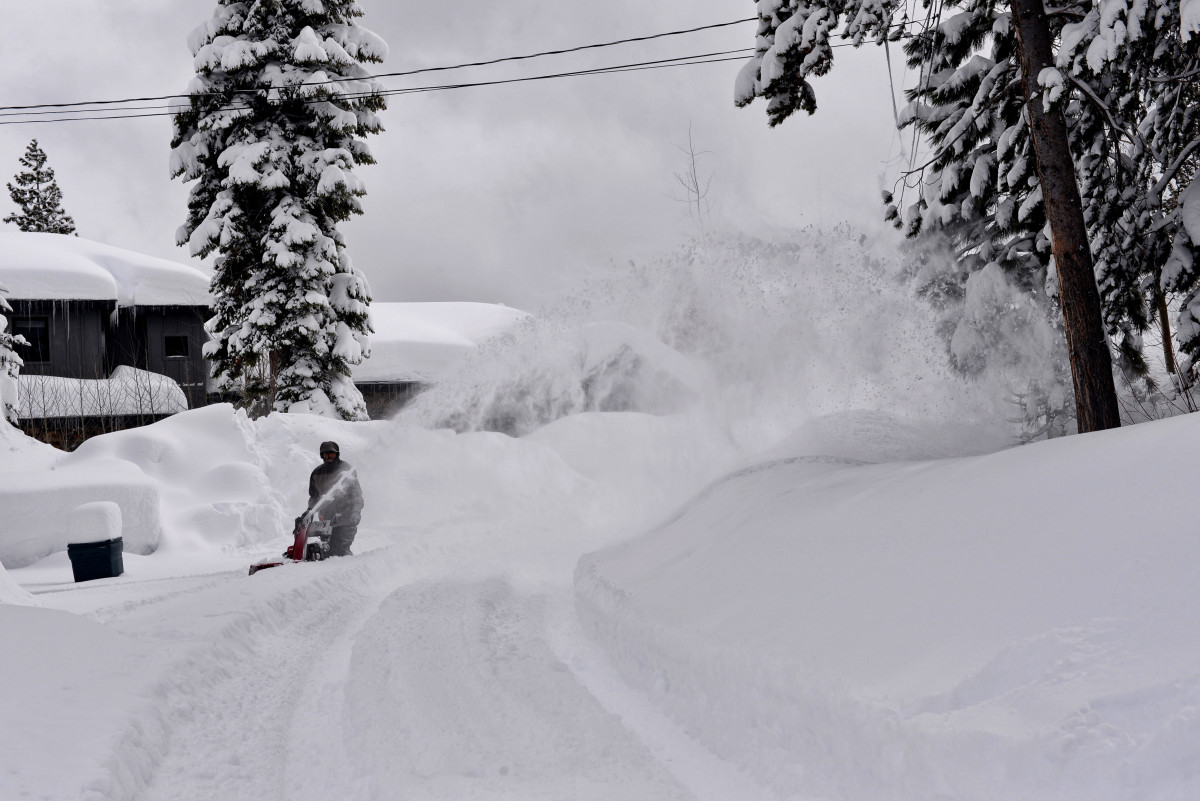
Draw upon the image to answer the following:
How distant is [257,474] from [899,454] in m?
12.0

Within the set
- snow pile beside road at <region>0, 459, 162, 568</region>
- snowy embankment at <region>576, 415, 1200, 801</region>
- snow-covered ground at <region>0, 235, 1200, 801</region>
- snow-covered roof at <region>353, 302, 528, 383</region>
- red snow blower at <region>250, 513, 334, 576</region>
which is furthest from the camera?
snow-covered roof at <region>353, 302, 528, 383</region>

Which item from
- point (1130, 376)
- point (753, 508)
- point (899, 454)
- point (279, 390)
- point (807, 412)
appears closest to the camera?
point (753, 508)

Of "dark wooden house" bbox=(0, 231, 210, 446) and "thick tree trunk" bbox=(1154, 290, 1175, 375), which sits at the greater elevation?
"dark wooden house" bbox=(0, 231, 210, 446)

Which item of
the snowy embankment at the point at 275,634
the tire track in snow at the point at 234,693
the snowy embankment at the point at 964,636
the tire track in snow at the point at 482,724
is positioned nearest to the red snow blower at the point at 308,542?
the snowy embankment at the point at 275,634

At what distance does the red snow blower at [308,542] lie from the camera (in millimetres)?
10133

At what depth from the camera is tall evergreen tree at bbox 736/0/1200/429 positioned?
8008 mm

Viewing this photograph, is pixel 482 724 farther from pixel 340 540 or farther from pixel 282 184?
pixel 282 184

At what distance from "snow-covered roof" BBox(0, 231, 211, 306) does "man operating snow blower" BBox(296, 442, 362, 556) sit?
19366 mm

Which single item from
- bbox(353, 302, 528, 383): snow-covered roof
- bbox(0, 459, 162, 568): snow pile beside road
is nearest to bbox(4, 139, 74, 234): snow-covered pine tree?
bbox(353, 302, 528, 383): snow-covered roof

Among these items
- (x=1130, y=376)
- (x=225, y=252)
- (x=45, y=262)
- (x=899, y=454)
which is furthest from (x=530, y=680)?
(x=45, y=262)

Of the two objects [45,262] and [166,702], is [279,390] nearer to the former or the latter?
[45,262]

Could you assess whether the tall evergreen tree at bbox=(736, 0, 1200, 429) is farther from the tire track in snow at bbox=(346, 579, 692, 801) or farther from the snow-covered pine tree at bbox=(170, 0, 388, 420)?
the snow-covered pine tree at bbox=(170, 0, 388, 420)

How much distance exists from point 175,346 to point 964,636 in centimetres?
3046

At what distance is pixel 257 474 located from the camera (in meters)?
15.9
